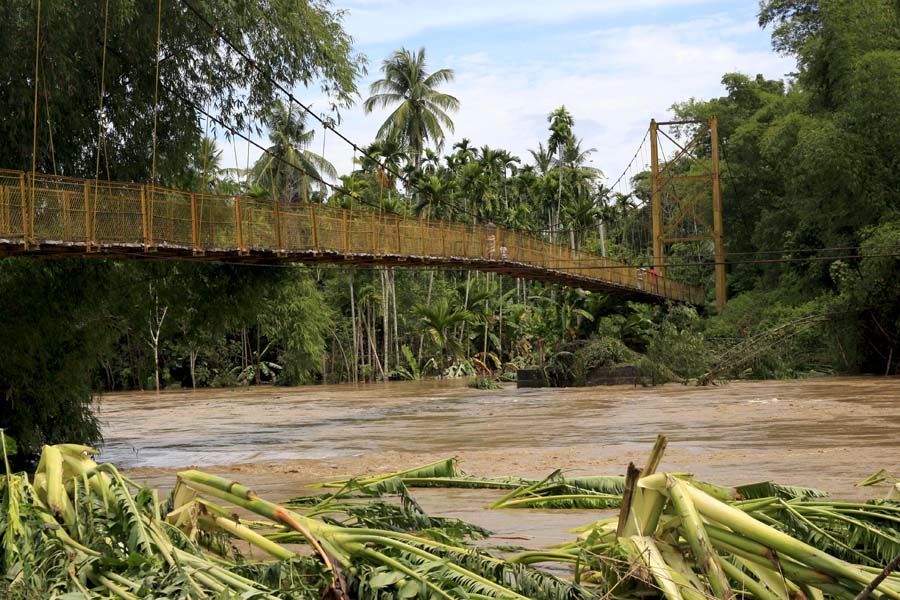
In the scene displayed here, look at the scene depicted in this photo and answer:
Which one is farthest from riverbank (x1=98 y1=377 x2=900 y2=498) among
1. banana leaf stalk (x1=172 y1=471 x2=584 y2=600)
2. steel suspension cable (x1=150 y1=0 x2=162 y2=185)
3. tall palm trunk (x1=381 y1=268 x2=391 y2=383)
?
tall palm trunk (x1=381 y1=268 x2=391 y2=383)

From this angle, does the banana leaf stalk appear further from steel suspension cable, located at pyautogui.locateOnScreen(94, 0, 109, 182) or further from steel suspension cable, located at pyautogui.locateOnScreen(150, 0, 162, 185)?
steel suspension cable, located at pyautogui.locateOnScreen(150, 0, 162, 185)

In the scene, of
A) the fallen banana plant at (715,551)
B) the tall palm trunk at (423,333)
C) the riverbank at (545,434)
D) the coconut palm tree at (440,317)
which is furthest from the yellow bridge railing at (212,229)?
the tall palm trunk at (423,333)

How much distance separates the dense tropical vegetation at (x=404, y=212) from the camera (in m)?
13.8

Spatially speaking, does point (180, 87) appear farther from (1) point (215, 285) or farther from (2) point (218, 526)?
(2) point (218, 526)

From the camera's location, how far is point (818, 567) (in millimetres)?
3055

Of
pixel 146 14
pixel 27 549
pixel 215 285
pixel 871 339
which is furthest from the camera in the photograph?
pixel 871 339

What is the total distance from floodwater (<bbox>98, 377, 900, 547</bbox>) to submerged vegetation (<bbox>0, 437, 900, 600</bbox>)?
2.16 m

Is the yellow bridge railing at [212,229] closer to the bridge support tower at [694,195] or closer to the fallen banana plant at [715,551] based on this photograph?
the fallen banana plant at [715,551]

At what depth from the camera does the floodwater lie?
980 centimetres

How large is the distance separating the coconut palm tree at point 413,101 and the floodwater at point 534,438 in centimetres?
3273

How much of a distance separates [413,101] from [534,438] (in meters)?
46.9

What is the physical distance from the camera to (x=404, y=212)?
4141 centimetres

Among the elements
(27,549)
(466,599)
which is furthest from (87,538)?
(466,599)

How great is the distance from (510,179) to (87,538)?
197 feet
